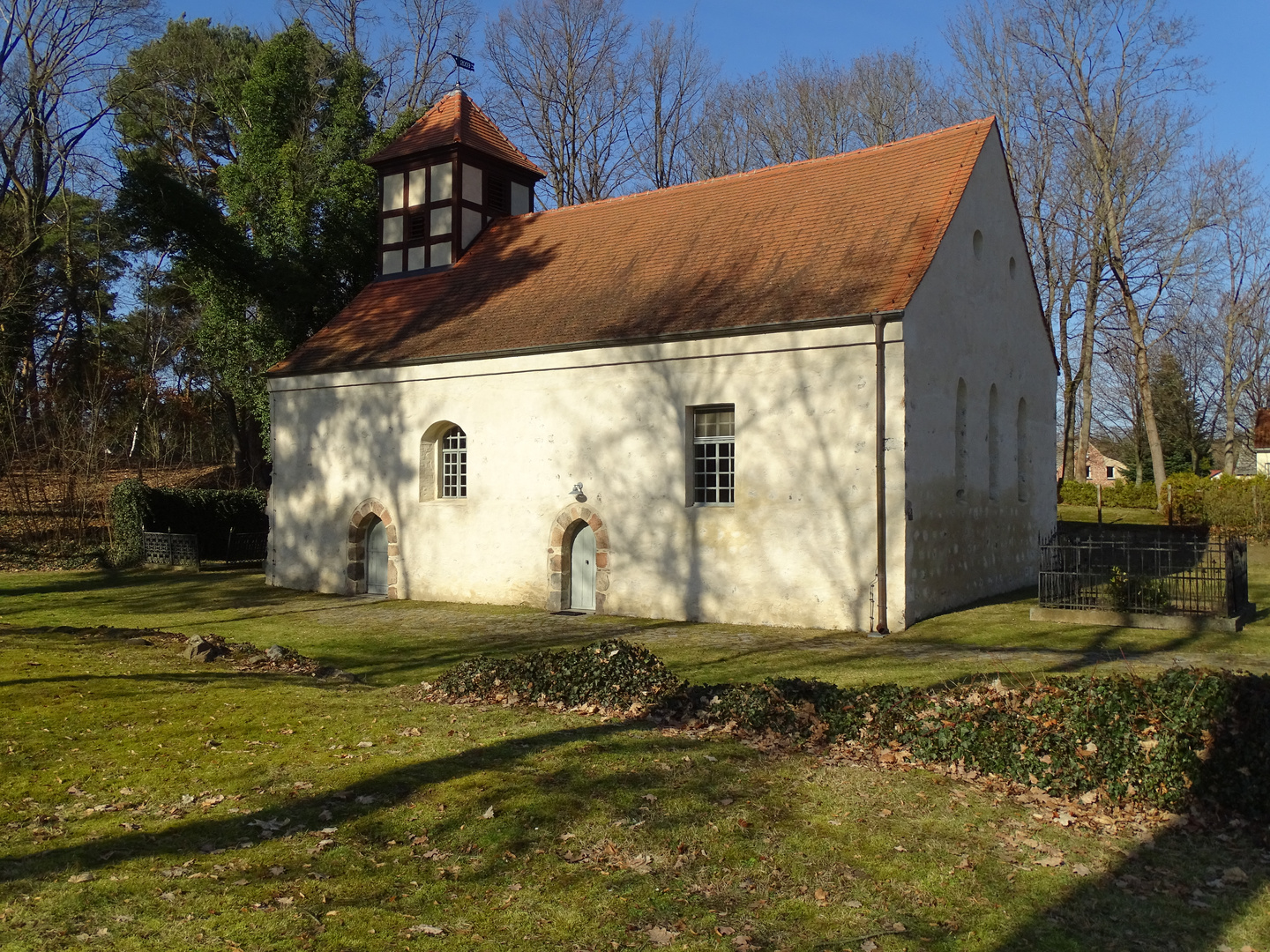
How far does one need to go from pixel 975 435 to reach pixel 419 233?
1412 cm

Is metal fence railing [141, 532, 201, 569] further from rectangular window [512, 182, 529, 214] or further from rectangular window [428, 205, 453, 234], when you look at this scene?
rectangular window [512, 182, 529, 214]

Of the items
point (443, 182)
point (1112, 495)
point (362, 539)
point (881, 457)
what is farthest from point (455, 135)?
point (1112, 495)

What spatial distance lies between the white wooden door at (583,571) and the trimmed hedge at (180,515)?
13458 mm

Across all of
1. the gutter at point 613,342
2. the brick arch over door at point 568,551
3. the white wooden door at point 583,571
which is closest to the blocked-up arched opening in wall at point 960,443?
the gutter at point 613,342

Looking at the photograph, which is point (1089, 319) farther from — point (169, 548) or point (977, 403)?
point (169, 548)

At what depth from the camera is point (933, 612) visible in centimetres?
1723

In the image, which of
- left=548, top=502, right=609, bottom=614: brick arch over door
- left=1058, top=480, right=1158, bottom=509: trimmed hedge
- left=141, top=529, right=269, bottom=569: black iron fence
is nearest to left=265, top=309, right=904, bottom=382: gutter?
left=548, top=502, right=609, bottom=614: brick arch over door

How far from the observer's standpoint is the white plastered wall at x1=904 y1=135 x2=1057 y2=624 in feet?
55.3

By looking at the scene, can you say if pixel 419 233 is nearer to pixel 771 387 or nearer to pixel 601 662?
pixel 771 387

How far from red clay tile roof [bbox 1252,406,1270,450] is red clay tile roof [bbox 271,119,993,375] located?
40.1m

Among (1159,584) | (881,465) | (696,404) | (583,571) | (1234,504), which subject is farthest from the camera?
(1234,504)

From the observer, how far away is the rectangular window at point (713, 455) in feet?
59.5

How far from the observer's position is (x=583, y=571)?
19.6 meters

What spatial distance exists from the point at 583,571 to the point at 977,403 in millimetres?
7964
